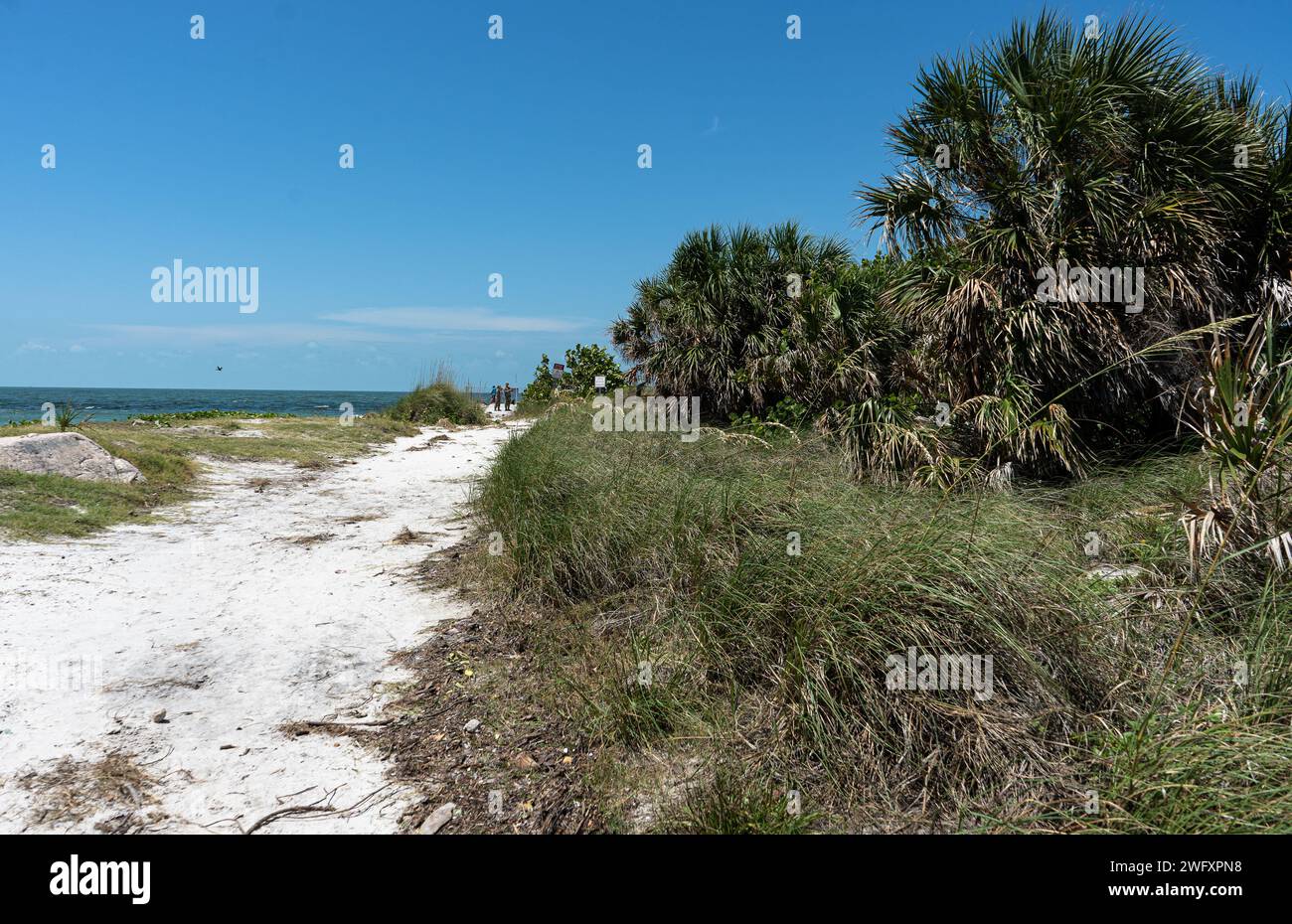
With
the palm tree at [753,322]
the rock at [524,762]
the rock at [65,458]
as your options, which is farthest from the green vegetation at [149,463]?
the palm tree at [753,322]

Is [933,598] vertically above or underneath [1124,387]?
underneath

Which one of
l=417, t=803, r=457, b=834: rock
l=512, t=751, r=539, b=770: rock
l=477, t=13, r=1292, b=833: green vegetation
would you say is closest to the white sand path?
l=417, t=803, r=457, b=834: rock

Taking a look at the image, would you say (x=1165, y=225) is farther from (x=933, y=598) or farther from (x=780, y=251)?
(x=780, y=251)

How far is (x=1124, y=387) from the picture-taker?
7.84 metres

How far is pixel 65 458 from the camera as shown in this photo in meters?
8.84

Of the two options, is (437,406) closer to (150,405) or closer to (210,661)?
(210,661)

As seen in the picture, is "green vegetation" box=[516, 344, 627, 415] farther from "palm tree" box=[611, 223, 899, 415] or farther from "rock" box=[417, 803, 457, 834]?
"rock" box=[417, 803, 457, 834]

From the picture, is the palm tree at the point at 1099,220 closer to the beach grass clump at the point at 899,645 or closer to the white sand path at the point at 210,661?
the beach grass clump at the point at 899,645

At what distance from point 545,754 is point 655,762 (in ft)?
2.04

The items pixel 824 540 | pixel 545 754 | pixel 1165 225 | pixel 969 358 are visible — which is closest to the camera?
pixel 545 754

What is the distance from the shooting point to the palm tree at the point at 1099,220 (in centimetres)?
742

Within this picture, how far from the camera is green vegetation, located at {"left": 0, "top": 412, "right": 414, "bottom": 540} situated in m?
7.23

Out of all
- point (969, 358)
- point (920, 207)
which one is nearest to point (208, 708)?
point (969, 358)

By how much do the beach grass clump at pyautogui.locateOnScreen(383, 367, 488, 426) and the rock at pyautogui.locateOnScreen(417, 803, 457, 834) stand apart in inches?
877
